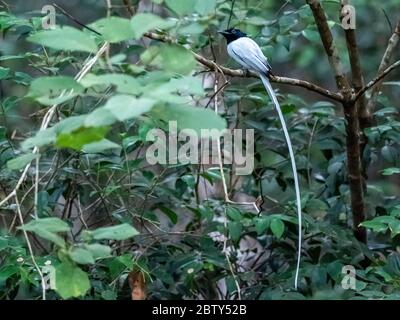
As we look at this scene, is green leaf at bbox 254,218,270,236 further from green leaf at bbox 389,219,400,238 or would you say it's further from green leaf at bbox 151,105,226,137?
green leaf at bbox 151,105,226,137

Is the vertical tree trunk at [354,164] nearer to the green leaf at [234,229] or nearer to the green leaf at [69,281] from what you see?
the green leaf at [234,229]

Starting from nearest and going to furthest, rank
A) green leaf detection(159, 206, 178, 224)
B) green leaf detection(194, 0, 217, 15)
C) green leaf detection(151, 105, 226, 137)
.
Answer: green leaf detection(151, 105, 226, 137) → green leaf detection(194, 0, 217, 15) → green leaf detection(159, 206, 178, 224)

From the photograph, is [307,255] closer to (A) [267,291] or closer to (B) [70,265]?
(A) [267,291]

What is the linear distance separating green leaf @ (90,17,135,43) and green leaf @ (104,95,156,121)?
18cm

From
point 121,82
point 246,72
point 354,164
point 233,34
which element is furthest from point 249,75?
point 121,82

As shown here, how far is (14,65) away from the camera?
464 cm

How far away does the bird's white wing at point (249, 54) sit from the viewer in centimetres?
282

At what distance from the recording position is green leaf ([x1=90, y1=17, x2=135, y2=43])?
1.45m

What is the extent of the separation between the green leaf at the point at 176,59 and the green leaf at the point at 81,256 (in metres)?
0.40

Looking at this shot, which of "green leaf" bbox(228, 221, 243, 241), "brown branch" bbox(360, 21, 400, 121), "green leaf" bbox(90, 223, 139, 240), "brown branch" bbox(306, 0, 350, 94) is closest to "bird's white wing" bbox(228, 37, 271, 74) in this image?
"brown branch" bbox(306, 0, 350, 94)

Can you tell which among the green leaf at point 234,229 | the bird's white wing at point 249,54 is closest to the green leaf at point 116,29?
the green leaf at point 234,229

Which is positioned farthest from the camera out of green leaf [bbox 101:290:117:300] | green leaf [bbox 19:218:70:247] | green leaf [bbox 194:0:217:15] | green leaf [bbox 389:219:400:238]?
green leaf [bbox 101:290:117:300]
